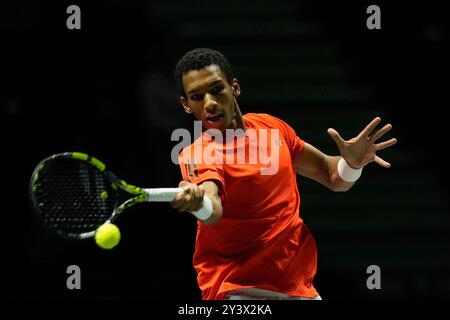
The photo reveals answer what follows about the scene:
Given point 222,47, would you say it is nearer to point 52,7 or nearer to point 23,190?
point 52,7

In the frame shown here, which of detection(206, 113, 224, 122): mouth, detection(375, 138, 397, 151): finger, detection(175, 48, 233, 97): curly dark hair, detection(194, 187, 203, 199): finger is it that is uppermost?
detection(175, 48, 233, 97): curly dark hair

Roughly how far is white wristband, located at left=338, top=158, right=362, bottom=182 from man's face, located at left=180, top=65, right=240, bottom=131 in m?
0.48

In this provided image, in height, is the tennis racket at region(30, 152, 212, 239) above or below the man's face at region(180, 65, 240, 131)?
below

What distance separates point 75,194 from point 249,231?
604 mm

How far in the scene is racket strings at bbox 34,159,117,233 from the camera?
3141mm

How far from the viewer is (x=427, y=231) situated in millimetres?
5270

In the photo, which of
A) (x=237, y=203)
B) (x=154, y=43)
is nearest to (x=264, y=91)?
(x=154, y=43)

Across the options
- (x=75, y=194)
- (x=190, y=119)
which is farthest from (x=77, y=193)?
(x=190, y=119)

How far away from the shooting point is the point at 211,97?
334 centimetres

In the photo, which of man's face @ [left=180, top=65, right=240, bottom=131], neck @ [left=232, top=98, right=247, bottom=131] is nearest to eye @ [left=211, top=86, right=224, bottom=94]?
man's face @ [left=180, top=65, right=240, bottom=131]

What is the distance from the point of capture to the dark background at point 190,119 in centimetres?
454

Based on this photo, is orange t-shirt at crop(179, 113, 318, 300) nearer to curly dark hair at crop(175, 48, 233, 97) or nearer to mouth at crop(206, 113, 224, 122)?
mouth at crop(206, 113, 224, 122)

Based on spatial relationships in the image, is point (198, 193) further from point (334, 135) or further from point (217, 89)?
point (334, 135)
